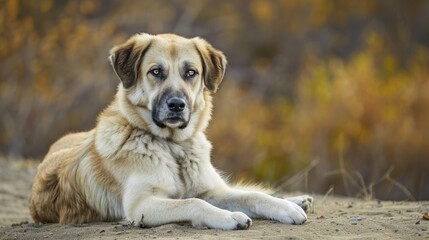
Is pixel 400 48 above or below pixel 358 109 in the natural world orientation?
above

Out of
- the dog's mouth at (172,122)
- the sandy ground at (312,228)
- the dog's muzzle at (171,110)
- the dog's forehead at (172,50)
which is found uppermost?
the dog's forehead at (172,50)

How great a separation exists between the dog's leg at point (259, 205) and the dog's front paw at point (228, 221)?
397mm

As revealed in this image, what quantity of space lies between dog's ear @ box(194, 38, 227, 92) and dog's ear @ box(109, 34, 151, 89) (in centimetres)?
52

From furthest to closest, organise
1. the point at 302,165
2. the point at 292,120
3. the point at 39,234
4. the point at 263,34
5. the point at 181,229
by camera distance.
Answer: the point at 263,34
the point at 292,120
the point at 302,165
the point at 39,234
the point at 181,229

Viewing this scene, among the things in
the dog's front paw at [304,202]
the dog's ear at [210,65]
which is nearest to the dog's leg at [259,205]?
the dog's front paw at [304,202]

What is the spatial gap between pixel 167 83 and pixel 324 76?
9321mm

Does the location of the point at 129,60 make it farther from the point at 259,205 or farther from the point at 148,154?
the point at 259,205

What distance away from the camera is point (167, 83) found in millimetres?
6762

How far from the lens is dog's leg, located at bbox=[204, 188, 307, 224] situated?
20.2 feet

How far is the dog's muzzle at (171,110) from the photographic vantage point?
21.7 ft

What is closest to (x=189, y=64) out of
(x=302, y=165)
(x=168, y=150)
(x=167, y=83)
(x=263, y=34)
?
(x=167, y=83)

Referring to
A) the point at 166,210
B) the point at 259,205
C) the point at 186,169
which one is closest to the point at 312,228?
the point at 259,205

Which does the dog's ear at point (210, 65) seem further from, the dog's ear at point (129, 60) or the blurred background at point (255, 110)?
the blurred background at point (255, 110)

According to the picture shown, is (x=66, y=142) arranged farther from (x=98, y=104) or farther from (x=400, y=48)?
(x=400, y=48)
